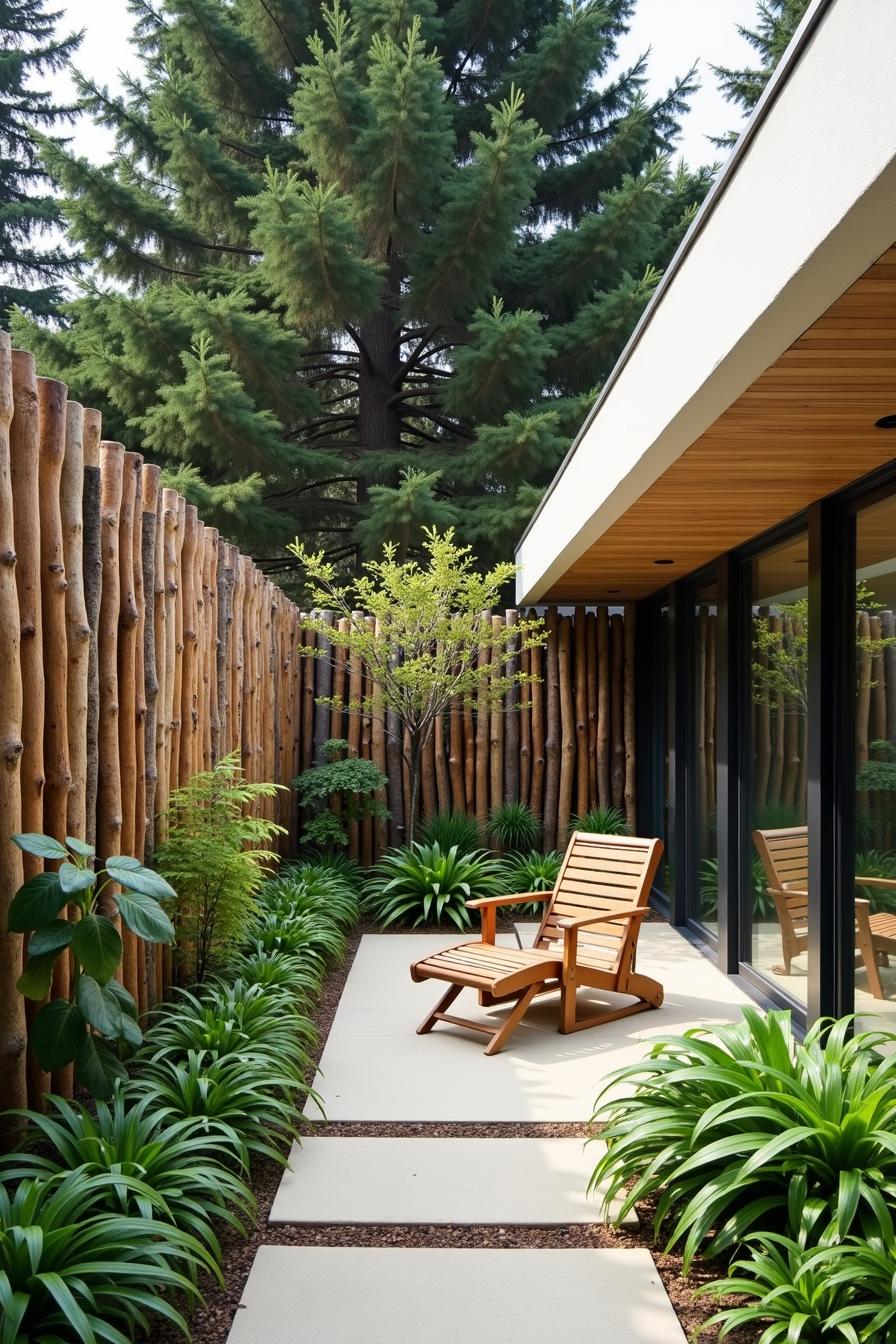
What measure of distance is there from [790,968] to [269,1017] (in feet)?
8.32

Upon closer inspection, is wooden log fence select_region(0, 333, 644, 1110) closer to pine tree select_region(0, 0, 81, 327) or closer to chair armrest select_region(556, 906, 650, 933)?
chair armrest select_region(556, 906, 650, 933)

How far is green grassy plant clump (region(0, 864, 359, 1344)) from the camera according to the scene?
7.19ft

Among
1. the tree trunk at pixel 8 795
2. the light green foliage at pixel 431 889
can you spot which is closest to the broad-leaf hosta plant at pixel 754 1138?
the tree trunk at pixel 8 795

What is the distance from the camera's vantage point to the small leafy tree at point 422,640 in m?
7.66

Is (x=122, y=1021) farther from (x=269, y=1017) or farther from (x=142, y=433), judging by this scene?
(x=142, y=433)

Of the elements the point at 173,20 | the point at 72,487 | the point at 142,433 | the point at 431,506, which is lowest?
the point at 72,487

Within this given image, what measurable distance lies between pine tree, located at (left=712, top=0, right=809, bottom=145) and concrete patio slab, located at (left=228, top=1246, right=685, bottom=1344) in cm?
1695

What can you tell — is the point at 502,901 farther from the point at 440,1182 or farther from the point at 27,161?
the point at 27,161

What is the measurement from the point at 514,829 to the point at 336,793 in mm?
1497

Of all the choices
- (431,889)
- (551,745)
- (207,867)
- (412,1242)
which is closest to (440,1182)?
(412,1242)

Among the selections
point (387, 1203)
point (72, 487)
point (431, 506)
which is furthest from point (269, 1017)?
point (431, 506)

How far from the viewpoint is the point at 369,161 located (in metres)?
11.8

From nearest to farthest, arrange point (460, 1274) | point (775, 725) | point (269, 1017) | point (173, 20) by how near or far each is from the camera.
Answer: point (460, 1274) < point (269, 1017) < point (775, 725) < point (173, 20)

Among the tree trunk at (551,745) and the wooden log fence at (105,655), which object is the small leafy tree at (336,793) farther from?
the tree trunk at (551,745)
